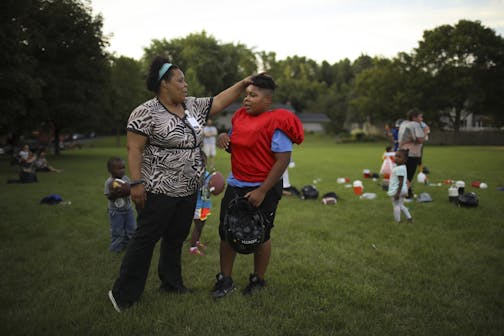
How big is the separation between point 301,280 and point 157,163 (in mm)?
2246

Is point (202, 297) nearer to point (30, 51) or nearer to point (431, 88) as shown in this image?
point (30, 51)

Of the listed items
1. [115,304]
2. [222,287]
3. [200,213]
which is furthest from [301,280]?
[115,304]

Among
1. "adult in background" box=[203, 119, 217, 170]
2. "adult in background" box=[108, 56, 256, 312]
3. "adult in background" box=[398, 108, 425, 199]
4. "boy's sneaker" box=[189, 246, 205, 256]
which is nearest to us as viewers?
"adult in background" box=[108, 56, 256, 312]

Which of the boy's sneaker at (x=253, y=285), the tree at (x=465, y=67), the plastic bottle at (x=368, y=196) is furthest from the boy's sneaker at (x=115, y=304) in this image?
the tree at (x=465, y=67)

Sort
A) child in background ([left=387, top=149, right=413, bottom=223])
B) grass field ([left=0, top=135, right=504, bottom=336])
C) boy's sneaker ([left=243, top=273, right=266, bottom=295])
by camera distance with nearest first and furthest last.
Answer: grass field ([left=0, top=135, right=504, bottom=336])
boy's sneaker ([left=243, top=273, right=266, bottom=295])
child in background ([left=387, top=149, right=413, bottom=223])

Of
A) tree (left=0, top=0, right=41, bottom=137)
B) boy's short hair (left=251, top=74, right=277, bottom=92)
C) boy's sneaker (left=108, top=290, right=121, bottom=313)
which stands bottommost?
boy's sneaker (left=108, top=290, right=121, bottom=313)

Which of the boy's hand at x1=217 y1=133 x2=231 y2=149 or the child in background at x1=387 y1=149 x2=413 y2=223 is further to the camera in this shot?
the child in background at x1=387 y1=149 x2=413 y2=223

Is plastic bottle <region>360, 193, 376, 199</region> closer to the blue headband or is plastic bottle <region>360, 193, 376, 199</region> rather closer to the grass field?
the grass field

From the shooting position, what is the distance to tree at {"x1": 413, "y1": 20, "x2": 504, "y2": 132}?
145 ft

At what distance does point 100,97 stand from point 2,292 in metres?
24.8

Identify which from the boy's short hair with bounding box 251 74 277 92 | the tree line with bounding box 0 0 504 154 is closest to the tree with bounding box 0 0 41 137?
the tree line with bounding box 0 0 504 154

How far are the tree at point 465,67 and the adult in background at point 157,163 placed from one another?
156 feet

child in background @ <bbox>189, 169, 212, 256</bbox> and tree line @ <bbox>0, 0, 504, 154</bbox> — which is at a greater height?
tree line @ <bbox>0, 0, 504, 154</bbox>

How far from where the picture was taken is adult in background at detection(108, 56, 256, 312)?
3594 mm
